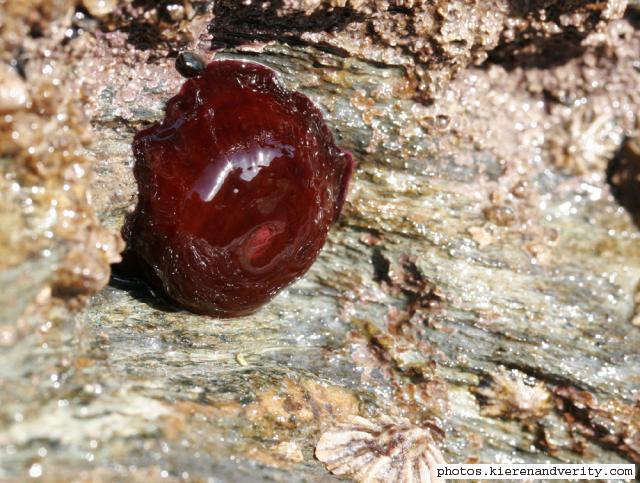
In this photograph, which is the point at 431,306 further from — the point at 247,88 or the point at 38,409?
the point at 38,409

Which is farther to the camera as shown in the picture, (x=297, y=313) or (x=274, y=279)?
(x=297, y=313)

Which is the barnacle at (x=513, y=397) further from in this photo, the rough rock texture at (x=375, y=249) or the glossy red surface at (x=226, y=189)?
the glossy red surface at (x=226, y=189)

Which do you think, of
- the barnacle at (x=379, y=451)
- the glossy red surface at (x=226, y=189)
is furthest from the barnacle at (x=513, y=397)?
the glossy red surface at (x=226, y=189)

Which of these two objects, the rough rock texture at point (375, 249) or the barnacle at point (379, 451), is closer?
the rough rock texture at point (375, 249)

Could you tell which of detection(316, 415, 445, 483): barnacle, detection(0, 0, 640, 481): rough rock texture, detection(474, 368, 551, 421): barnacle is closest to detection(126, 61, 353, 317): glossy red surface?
detection(0, 0, 640, 481): rough rock texture

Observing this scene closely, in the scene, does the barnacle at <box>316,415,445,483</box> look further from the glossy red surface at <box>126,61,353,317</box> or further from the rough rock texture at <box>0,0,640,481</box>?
the glossy red surface at <box>126,61,353,317</box>

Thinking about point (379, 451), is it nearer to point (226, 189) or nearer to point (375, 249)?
point (375, 249)

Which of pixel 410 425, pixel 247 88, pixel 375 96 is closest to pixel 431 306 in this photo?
pixel 410 425
